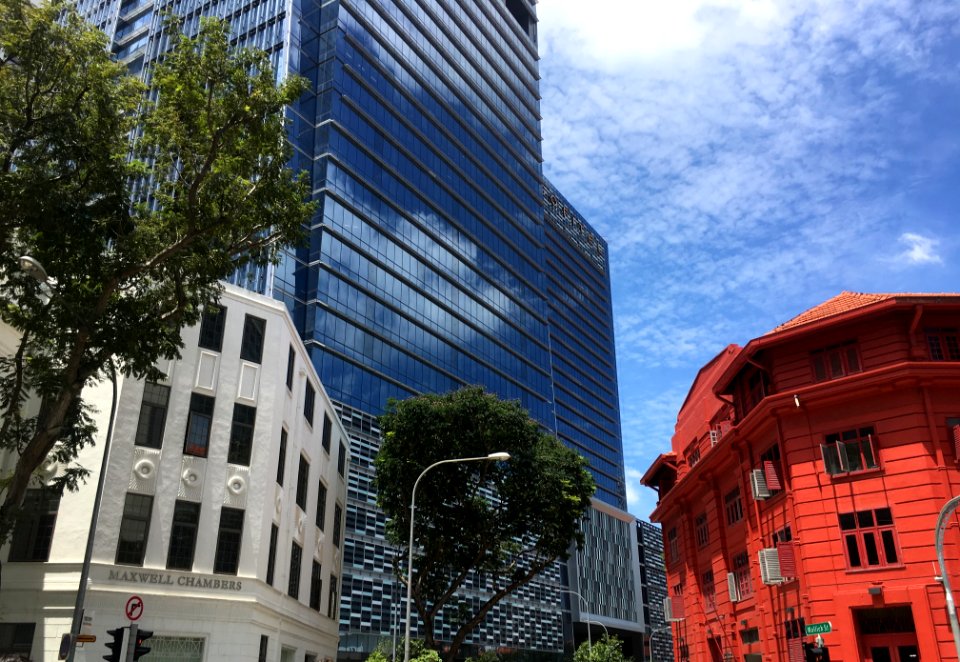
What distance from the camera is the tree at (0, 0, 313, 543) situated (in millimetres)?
17281

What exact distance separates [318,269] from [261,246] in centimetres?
4954

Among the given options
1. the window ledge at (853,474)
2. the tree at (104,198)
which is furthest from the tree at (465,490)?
the tree at (104,198)

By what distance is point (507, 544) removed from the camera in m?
39.7

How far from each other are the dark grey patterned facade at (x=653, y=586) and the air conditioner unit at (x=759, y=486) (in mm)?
105265

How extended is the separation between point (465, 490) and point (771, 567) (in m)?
15.3

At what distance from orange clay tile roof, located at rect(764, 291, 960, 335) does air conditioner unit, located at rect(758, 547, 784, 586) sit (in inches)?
337

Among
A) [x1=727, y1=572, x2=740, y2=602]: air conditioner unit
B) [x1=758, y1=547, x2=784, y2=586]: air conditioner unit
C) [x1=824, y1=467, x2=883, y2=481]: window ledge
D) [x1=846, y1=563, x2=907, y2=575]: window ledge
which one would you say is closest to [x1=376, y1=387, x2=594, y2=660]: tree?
[x1=727, y1=572, x2=740, y2=602]: air conditioner unit

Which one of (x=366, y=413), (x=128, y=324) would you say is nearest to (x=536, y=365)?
(x=366, y=413)

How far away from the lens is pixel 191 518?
26.7m

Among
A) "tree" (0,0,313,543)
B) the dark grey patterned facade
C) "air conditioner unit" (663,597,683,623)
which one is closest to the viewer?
"tree" (0,0,313,543)

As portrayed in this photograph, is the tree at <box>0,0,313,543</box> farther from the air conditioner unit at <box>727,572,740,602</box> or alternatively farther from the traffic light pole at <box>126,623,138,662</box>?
the air conditioner unit at <box>727,572,740,602</box>

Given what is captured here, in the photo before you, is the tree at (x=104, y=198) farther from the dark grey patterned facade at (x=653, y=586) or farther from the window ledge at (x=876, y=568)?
the dark grey patterned facade at (x=653, y=586)

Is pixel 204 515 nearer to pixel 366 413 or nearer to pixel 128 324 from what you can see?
pixel 128 324

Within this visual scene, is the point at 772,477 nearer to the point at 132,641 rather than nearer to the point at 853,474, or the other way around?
the point at 853,474
